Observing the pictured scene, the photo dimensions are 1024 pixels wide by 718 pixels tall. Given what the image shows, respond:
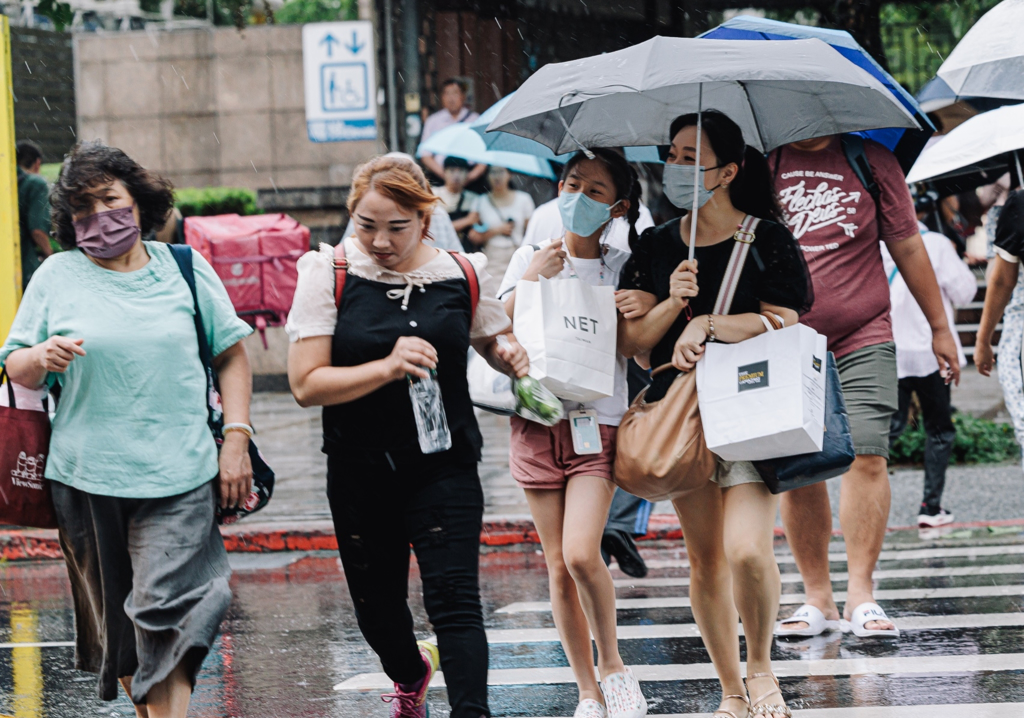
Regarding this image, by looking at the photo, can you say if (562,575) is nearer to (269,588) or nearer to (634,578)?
(634,578)

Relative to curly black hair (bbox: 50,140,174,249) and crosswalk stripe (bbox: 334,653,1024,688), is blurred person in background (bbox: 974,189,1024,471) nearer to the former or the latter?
crosswalk stripe (bbox: 334,653,1024,688)

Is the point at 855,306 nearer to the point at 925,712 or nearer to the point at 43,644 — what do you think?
the point at 925,712

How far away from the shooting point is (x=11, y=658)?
6.08 m

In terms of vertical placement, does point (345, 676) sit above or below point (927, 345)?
below

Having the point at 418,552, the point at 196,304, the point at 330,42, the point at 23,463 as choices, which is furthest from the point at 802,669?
the point at 330,42

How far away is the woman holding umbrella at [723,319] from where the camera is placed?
14.4 ft

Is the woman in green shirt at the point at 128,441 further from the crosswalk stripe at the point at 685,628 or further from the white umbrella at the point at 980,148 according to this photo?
the white umbrella at the point at 980,148

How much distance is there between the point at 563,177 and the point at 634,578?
131 inches

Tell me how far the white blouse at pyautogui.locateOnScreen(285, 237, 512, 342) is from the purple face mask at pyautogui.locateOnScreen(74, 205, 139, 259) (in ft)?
1.86

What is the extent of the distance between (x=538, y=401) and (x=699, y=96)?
1151mm

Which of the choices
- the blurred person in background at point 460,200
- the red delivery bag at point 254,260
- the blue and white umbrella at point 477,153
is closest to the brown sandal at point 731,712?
the blue and white umbrella at point 477,153

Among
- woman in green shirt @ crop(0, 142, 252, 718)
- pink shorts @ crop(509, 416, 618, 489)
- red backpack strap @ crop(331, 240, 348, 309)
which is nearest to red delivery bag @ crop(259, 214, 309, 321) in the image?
pink shorts @ crop(509, 416, 618, 489)

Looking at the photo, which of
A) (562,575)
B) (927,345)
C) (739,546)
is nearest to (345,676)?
(562,575)

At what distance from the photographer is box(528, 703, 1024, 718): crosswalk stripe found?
4586 millimetres
